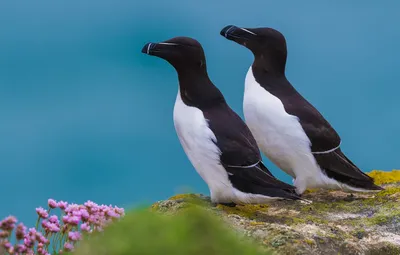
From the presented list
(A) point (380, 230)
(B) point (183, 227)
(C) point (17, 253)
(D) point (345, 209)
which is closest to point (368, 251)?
(A) point (380, 230)

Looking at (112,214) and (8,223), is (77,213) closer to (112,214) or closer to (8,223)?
(112,214)

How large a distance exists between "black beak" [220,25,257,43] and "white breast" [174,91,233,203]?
115 centimetres

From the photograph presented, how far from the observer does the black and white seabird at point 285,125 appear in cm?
840

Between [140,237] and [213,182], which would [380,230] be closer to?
[213,182]

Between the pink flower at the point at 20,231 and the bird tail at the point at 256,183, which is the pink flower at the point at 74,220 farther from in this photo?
the bird tail at the point at 256,183

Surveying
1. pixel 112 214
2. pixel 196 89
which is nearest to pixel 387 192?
pixel 196 89

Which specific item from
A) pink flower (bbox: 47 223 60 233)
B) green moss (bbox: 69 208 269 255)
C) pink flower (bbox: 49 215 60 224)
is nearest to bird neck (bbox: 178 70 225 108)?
pink flower (bbox: 49 215 60 224)

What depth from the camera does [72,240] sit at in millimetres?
6535

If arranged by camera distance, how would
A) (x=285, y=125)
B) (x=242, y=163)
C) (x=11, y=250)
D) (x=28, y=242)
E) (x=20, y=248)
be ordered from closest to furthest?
(x=11, y=250)
(x=20, y=248)
(x=28, y=242)
(x=242, y=163)
(x=285, y=125)

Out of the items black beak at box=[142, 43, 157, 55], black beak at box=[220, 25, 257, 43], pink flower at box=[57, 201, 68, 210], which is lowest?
pink flower at box=[57, 201, 68, 210]

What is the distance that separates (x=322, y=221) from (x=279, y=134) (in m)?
1.17

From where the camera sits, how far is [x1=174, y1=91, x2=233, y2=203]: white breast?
302 inches

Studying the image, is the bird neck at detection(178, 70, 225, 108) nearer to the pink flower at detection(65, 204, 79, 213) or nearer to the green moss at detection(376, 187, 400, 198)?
the pink flower at detection(65, 204, 79, 213)

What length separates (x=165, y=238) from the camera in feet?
9.35
